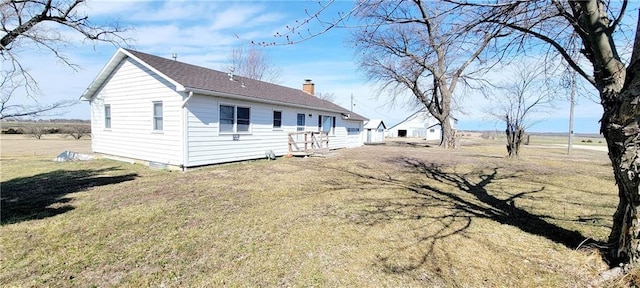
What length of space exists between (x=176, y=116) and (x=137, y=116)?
103 inches

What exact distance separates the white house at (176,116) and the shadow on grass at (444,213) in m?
5.97

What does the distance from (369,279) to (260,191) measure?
14.1 feet

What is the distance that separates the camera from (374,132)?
4150cm

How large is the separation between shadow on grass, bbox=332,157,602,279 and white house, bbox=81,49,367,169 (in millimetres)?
5970

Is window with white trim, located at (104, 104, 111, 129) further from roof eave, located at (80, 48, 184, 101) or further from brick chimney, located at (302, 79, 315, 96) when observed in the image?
brick chimney, located at (302, 79, 315, 96)

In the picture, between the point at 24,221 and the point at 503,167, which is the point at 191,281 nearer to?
the point at 24,221

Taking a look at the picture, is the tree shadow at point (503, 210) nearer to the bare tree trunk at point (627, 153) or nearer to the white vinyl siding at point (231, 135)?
the bare tree trunk at point (627, 153)

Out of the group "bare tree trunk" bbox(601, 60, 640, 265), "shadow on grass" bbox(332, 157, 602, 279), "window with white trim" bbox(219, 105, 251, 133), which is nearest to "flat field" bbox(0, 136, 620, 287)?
"shadow on grass" bbox(332, 157, 602, 279)

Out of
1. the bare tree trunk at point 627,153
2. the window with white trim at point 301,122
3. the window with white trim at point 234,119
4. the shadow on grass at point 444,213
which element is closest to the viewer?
the bare tree trunk at point 627,153

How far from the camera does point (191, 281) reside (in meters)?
2.97

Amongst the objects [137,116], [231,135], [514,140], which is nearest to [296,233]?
[231,135]

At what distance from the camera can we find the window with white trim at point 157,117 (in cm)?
1039

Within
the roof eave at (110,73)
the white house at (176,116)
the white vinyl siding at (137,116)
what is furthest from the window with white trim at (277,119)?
the roof eave at (110,73)

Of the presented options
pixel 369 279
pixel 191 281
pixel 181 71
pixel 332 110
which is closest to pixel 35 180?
pixel 181 71
